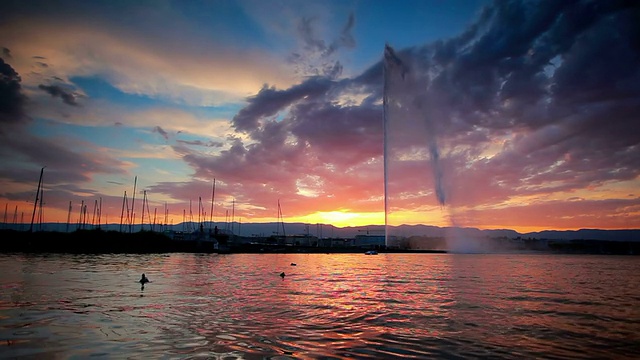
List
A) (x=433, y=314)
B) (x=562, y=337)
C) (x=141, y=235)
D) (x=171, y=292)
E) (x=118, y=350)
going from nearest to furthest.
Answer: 1. (x=118, y=350)
2. (x=562, y=337)
3. (x=433, y=314)
4. (x=171, y=292)
5. (x=141, y=235)

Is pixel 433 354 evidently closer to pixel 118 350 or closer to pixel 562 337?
pixel 562 337

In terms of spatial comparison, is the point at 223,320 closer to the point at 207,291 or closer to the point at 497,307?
the point at 207,291

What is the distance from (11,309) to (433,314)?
78.8ft

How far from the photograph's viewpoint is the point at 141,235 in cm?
12900

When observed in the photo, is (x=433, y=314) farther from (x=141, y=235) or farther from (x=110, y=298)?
(x=141, y=235)

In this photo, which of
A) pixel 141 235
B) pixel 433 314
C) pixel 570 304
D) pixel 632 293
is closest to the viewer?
pixel 433 314

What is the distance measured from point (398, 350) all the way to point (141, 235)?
13140cm

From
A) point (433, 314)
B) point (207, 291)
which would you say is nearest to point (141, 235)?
point (207, 291)

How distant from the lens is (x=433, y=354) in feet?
46.7

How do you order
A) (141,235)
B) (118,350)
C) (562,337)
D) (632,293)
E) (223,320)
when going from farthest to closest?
(141,235)
(632,293)
(223,320)
(562,337)
(118,350)

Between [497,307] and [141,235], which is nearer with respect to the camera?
[497,307]

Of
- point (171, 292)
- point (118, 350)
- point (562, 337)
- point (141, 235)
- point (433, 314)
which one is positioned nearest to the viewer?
point (118, 350)

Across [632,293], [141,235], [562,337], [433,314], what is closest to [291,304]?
[433,314]

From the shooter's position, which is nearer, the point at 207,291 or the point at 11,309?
the point at 11,309
